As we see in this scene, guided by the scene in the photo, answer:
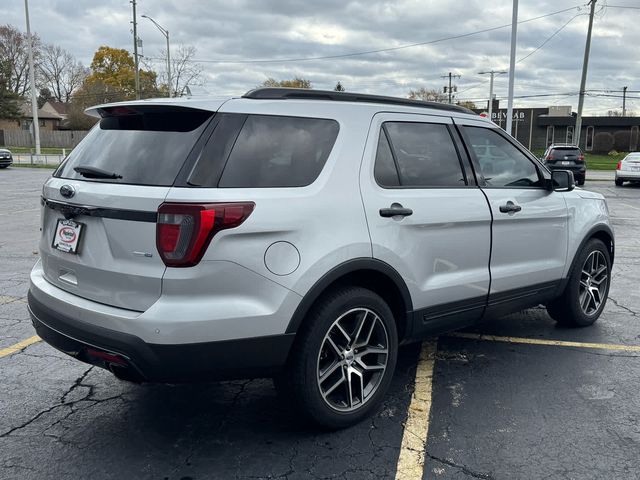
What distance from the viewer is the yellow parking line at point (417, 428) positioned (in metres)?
3.02

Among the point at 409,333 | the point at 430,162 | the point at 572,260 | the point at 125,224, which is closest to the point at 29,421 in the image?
the point at 125,224

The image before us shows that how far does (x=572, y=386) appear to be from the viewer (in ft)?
13.4

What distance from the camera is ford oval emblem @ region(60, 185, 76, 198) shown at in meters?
3.16

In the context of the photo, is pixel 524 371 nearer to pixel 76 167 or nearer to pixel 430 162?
pixel 430 162

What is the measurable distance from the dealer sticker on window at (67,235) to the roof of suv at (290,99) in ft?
2.34

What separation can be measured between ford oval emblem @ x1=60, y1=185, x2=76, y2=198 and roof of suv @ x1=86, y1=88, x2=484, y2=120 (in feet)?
1.76

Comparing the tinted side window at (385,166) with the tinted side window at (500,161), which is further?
the tinted side window at (500,161)

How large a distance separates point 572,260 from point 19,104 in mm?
76741

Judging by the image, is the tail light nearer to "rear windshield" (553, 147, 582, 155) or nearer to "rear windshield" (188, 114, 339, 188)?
"rear windshield" (188, 114, 339, 188)

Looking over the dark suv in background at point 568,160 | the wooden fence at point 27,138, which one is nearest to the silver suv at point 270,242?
the dark suv in background at point 568,160

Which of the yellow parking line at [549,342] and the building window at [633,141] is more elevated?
the building window at [633,141]

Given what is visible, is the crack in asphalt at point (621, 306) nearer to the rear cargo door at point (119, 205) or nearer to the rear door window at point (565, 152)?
the rear cargo door at point (119, 205)

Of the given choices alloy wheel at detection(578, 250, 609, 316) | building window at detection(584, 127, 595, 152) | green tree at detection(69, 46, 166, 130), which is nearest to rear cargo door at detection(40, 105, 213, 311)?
alloy wheel at detection(578, 250, 609, 316)

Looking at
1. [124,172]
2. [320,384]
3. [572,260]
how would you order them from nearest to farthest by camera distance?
[124,172], [320,384], [572,260]
